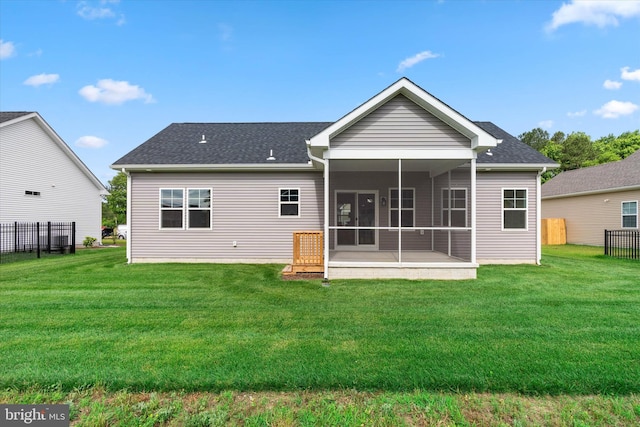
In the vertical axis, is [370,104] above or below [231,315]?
above

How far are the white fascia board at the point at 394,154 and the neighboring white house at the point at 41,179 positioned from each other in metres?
17.1

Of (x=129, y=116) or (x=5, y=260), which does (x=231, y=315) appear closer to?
(x=5, y=260)

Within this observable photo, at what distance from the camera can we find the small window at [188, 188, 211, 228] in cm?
1071

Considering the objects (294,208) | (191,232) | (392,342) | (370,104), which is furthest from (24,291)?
(370,104)

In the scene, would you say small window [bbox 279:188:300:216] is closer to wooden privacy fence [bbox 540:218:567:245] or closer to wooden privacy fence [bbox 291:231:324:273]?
wooden privacy fence [bbox 291:231:324:273]

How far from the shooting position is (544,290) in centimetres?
682

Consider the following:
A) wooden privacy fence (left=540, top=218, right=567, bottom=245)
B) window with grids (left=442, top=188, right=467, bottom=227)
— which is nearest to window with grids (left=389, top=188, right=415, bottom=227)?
window with grids (left=442, top=188, right=467, bottom=227)

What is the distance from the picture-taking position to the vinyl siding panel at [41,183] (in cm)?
1512

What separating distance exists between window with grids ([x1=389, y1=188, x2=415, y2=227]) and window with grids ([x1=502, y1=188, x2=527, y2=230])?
2.99 m

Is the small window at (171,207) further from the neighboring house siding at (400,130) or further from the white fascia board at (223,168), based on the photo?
the neighboring house siding at (400,130)

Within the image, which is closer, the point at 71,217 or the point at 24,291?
the point at 24,291

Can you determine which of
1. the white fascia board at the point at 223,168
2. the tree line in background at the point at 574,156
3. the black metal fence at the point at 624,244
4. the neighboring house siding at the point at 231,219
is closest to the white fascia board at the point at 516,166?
the neighboring house siding at the point at 231,219

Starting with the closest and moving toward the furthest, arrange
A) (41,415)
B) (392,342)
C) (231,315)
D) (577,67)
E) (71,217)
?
(41,415) < (392,342) < (231,315) < (577,67) < (71,217)

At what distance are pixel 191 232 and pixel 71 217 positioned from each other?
1346 cm
